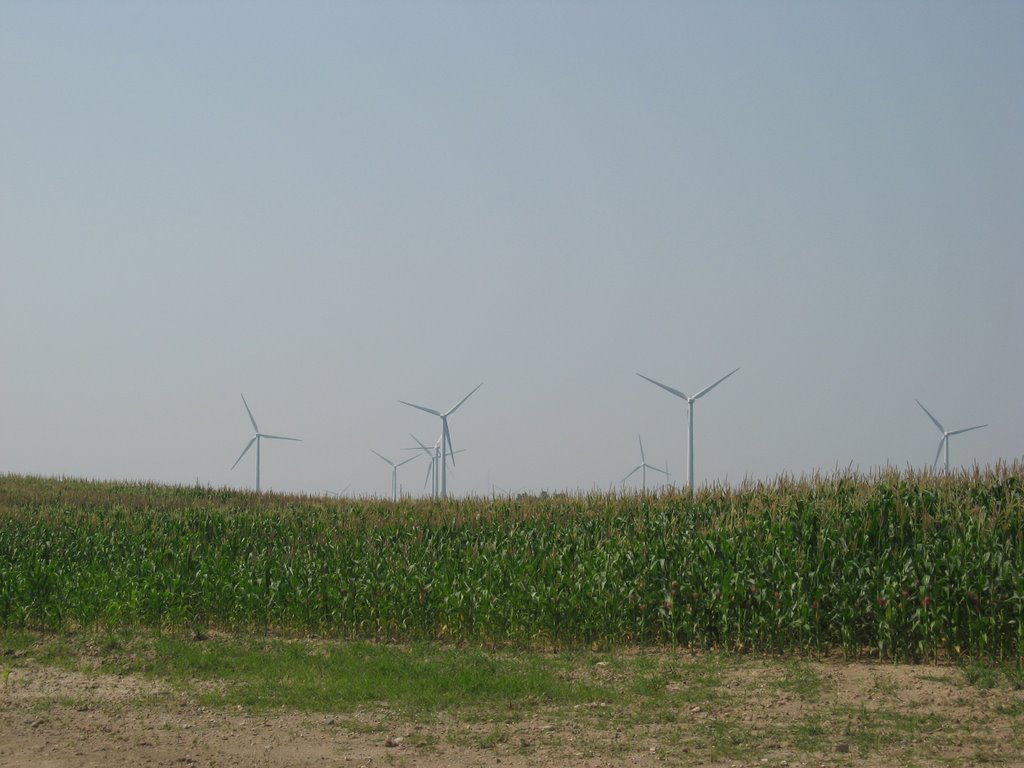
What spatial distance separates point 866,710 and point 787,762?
2.52m

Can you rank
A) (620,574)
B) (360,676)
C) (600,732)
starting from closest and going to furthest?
(600,732), (360,676), (620,574)

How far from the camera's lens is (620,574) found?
18281 millimetres

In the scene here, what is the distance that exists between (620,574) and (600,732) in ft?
23.6

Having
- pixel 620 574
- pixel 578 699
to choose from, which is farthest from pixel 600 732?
pixel 620 574

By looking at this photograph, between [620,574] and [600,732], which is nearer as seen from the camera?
[600,732]

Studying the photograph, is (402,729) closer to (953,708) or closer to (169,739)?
(169,739)

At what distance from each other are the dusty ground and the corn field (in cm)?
186

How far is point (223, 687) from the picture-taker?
14477 millimetres

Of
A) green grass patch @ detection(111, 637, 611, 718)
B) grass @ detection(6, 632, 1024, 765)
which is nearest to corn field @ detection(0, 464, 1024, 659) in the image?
grass @ detection(6, 632, 1024, 765)

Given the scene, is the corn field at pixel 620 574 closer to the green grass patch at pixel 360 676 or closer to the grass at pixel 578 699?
the grass at pixel 578 699

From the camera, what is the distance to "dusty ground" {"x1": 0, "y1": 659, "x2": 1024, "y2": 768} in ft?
33.2

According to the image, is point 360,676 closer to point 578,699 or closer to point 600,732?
point 578,699

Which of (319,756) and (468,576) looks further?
(468,576)

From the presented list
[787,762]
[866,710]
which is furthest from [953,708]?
[787,762]
